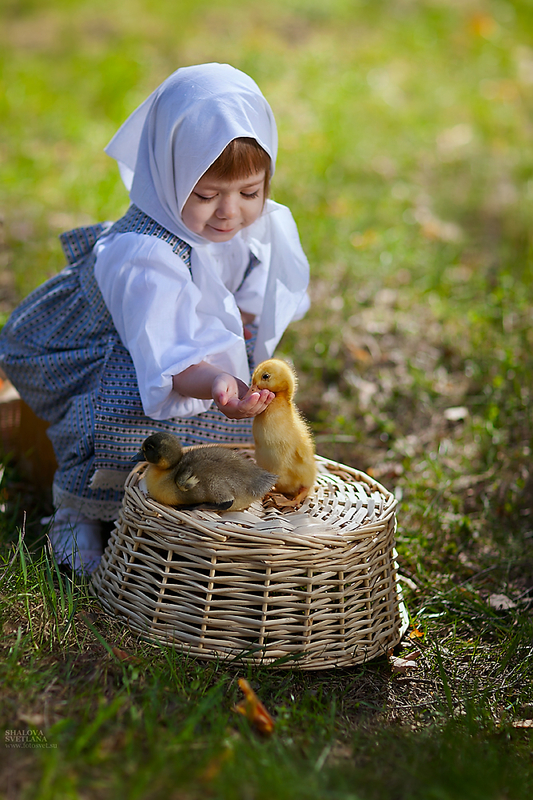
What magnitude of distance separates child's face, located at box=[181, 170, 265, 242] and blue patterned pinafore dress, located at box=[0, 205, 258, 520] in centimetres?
11

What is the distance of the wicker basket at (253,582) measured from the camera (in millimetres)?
2283

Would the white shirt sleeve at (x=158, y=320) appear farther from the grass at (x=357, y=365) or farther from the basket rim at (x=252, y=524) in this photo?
the grass at (x=357, y=365)

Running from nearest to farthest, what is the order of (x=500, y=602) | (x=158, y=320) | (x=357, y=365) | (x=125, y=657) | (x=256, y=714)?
1. (x=256, y=714)
2. (x=125, y=657)
3. (x=158, y=320)
4. (x=500, y=602)
5. (x=357, y=365)

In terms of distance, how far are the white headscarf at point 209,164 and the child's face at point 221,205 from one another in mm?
52

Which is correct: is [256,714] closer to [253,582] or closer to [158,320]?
[253,582]

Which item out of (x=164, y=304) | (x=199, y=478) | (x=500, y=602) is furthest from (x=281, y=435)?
(x=500, y=602)

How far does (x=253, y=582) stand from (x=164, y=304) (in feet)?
3.33

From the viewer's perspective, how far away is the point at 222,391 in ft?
8.34

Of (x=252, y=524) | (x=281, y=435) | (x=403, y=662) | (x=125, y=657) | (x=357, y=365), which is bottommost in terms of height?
(x=357, y=365)

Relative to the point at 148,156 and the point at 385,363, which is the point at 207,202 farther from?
the point at 385,363

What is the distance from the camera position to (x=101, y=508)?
9.90ft

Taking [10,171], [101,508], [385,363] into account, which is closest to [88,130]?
[10,171]

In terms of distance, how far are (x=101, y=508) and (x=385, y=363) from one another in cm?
207

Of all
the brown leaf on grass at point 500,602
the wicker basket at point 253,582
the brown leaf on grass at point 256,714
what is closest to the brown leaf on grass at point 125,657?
the wicker basket at point 253,582
